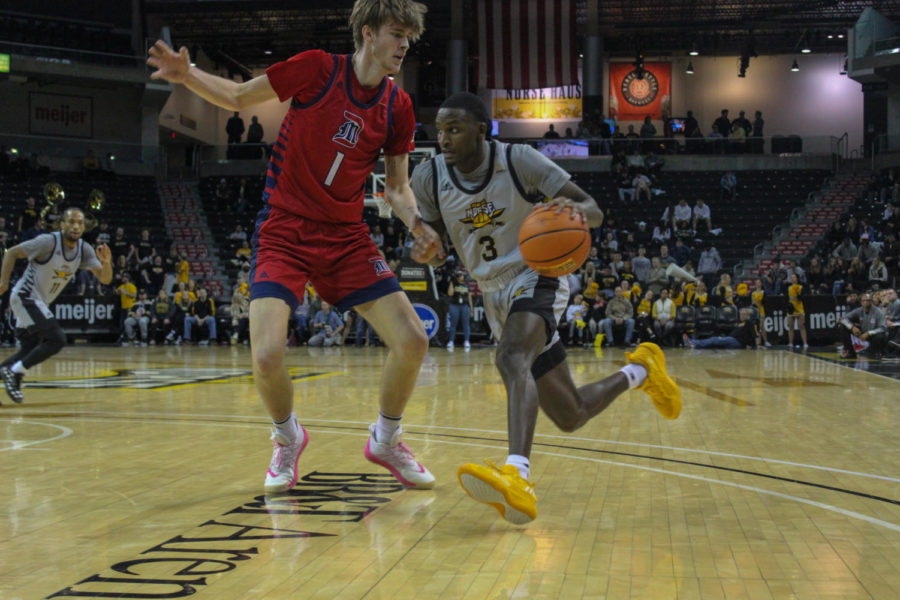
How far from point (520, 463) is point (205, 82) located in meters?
2.08

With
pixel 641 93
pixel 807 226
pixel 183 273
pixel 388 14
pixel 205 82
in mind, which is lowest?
pixel 183 273

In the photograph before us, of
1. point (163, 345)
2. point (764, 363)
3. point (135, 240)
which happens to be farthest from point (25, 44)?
point (764, 363)

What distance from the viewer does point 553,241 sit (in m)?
3.79

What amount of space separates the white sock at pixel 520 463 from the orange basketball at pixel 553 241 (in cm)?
84

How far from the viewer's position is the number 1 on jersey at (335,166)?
414 cm

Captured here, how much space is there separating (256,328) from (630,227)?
20617mm

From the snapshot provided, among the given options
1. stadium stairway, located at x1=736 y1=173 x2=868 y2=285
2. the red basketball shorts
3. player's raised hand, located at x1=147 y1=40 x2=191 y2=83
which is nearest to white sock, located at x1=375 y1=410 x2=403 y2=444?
the red basketball shorts

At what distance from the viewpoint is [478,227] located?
13.9ft

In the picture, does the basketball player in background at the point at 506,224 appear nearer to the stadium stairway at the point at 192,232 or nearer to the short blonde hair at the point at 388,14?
the short blonde hair at the point at 388,14

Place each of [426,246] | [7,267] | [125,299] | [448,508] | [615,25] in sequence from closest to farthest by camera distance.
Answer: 1. [448,508]
2. [426,246]
3. [7,267]
4. [125,299]
5. [615,25]

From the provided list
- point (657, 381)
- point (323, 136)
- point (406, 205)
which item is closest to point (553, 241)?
point (406, 205)

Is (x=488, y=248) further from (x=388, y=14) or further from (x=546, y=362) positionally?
(x=388, y=14)

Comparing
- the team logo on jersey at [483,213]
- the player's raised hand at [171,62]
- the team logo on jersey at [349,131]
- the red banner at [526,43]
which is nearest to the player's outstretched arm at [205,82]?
the player's raised hand at [171,62]

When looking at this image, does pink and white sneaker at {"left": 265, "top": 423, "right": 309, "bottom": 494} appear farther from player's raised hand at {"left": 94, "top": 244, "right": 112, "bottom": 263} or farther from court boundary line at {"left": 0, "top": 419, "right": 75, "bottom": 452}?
player's raised hand at {"left": 94, "top": 244, "right": 112, "bottom": 263}
